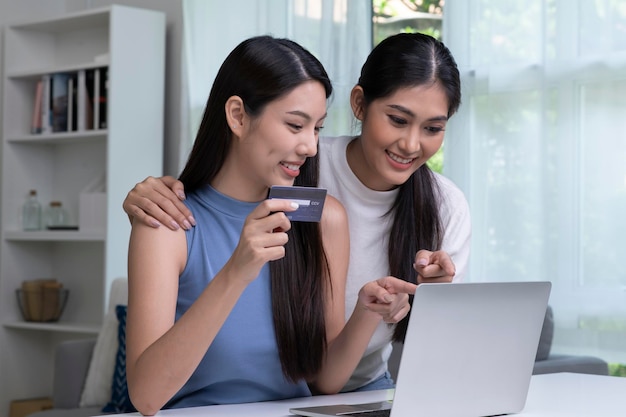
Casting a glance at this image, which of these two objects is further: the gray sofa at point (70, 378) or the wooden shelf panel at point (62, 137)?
the wooden shelf panel at point (62, 137)

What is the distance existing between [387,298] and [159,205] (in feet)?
1.31

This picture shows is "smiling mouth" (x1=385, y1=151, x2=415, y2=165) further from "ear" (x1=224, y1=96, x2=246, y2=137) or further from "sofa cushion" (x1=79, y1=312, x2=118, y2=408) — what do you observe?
"sofa cushion" (x1=79, y1=312, x2=118, y2=408)

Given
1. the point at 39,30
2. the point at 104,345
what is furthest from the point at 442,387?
the point at 39,30

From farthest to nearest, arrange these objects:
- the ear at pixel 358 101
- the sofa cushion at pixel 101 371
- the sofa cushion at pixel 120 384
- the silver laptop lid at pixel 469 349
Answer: the sofa cushion at pixel 101 371, the sofa cushion at pixel 120 384, the ear at pixel 358 101, the silver laptop lid at pixel 469 349

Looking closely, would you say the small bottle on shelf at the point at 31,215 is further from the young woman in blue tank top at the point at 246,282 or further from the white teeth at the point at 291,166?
the white teeth at the point at 291,166

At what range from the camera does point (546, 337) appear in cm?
304

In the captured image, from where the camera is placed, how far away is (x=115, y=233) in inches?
166

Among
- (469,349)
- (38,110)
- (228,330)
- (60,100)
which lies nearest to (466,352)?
(469,349)

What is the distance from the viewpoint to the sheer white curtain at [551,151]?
300 cm

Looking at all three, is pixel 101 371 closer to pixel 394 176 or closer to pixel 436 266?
pixel 394 176

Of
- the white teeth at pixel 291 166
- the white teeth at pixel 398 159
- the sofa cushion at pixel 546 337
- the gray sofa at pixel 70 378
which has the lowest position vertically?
the gray sofa at pixel 70 378

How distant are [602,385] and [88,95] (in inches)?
128

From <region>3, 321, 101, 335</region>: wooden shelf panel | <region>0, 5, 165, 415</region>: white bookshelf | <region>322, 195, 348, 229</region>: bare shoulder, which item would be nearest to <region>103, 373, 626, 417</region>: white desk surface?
<region>322, 195, 348, 229</region>: bare shoulder

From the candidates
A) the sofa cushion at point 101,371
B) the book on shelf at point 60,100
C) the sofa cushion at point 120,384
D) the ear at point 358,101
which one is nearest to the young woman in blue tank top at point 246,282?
the ear at point 358,101
